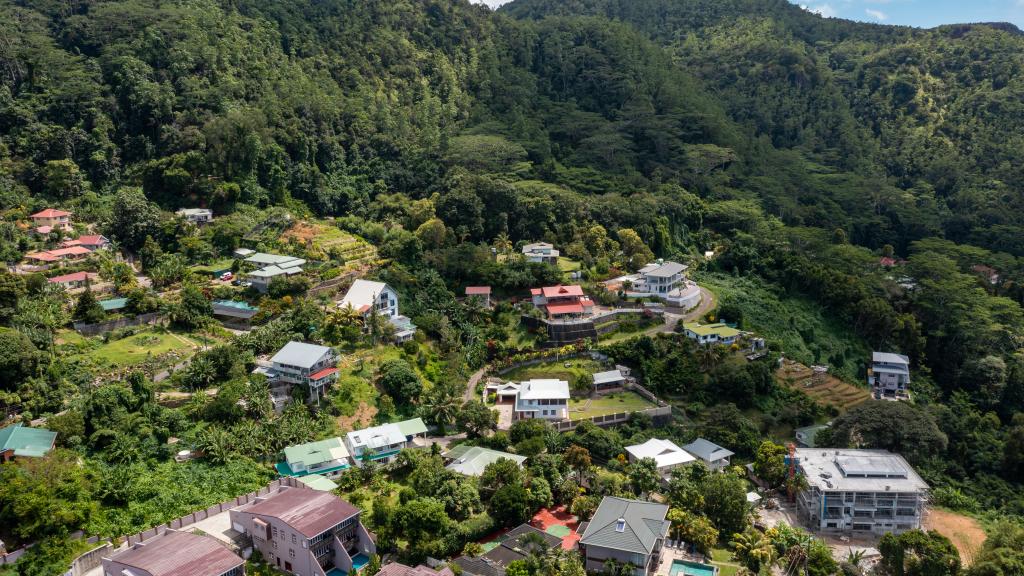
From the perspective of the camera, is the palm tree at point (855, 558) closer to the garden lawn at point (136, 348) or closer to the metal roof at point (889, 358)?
the metal roof at point (889, 358)

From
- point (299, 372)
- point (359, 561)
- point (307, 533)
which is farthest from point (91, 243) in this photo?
point (359, 561)

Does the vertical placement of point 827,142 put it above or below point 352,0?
below

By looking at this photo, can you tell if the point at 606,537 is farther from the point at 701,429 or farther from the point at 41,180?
the point at 41,180

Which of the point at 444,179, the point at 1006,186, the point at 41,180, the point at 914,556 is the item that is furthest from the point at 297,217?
the point at 1006,186

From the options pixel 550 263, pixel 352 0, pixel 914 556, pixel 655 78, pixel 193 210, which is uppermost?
pixel 352 0

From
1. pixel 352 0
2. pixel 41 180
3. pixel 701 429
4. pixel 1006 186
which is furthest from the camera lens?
pixel 352 0

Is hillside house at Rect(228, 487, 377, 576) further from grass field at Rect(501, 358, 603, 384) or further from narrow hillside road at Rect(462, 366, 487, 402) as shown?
grass field at Rect(501, 358, 603, 384)

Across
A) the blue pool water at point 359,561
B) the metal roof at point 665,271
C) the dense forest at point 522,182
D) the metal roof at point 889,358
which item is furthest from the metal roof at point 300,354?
the metal roof at point 889,358

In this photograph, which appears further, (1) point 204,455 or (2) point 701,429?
(2) point 701,429
